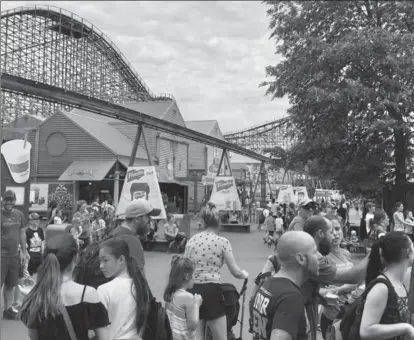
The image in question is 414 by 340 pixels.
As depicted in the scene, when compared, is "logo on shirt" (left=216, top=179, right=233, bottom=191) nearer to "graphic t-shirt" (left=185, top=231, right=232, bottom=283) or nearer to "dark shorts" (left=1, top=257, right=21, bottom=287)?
"dark shorts" (left=1, top=257, right=21, bottom=287)

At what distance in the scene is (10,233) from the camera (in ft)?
22.8

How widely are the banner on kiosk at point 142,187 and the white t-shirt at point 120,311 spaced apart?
1167 centimetres

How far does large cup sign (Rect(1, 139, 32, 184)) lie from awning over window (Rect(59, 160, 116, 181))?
60.6 feet

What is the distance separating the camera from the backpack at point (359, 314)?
2734 mm

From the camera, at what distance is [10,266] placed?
6945 millimetres

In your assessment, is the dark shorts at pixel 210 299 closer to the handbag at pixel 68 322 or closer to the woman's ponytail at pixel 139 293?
the woman's ponytail at pixel 139 293

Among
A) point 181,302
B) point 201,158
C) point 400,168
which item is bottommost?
point 181,302

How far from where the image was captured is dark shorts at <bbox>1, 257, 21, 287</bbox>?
22.7ft

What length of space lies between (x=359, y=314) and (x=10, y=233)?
5.40 meters

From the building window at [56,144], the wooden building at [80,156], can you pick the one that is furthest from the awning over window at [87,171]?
the building window at [56,144]

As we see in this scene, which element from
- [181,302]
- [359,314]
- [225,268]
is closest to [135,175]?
[225,268]

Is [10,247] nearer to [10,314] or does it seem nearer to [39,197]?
[10,314]

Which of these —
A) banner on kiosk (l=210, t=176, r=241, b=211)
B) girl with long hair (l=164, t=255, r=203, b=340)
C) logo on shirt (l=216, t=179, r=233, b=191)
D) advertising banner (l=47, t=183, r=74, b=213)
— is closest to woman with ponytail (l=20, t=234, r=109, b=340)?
girl with long hair (l=164, t=255, r=203, b=340)

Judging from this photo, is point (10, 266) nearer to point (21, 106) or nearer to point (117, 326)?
point (117, 326)
